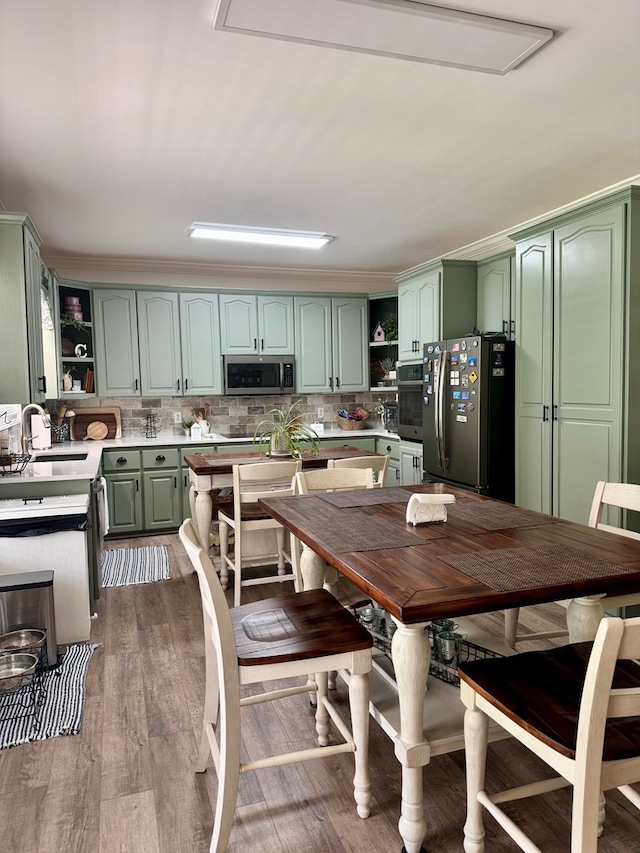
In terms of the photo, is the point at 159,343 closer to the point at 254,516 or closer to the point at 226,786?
the point at 254,516

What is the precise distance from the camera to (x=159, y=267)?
5.95m

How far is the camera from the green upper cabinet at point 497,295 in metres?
4.87

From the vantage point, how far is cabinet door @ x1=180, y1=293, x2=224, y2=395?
5.91m

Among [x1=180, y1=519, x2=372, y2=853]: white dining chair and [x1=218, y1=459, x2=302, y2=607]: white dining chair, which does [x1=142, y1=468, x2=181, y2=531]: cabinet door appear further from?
[x1=180, y1=519, x2=372, y2=853]: white dining chair

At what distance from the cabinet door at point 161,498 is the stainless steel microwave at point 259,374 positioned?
43.5 inches

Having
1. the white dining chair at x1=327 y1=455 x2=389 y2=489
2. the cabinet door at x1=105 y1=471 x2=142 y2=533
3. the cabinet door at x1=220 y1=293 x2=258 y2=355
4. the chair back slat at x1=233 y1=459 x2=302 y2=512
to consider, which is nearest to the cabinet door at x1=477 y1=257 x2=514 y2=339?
the white dining chair at x1=327 y1=455 x2=389 y2=489

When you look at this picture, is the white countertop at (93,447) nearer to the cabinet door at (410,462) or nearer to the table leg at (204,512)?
the cabinet door at (410,462)

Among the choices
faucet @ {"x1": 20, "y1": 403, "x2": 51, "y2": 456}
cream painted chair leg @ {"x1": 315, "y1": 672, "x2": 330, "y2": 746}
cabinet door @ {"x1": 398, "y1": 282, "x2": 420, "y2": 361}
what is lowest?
cream painted chair leg @ {"x1": 315, "y1": 672, "x2": 330, "y2": 746}

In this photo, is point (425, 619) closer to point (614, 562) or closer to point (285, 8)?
point (614, 562)

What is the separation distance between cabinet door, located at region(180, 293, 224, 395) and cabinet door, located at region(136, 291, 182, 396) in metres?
0.07

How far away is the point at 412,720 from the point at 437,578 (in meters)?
0.40

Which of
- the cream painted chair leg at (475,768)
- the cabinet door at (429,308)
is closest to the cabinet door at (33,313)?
the cream painted chair leg at (475,768)

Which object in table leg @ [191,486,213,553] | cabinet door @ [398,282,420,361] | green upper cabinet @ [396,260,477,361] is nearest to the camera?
table leg @ [191,486,213,553]

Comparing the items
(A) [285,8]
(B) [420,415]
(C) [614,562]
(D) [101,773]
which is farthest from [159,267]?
(C) [614,562]
